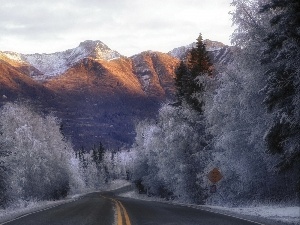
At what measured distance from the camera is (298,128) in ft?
69.4

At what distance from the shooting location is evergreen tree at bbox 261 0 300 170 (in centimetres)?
2014

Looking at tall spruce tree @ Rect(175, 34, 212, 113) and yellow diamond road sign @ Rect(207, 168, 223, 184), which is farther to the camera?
tall spruce tree @ Rect(175, 34, 212, 113)

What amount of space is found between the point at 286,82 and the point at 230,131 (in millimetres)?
11303

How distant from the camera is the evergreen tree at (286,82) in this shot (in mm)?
20141

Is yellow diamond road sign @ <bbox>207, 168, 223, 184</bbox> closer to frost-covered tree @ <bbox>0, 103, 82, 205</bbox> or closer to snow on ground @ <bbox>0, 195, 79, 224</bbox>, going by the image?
snow on ground @ <bbox>0, 195, 79, 224</bbox>

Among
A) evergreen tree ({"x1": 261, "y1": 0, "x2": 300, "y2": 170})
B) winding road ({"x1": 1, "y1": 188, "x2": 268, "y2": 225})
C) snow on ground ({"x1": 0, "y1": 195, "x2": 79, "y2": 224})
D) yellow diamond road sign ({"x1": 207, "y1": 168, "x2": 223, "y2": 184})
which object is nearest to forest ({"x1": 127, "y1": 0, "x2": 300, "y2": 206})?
evergreen tree ({"x1": 261, "y1": 0, "x2": 300, "y2": 170})

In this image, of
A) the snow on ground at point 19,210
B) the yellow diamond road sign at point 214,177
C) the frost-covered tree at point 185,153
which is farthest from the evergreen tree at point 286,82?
the frost-covered tree at point 185,153

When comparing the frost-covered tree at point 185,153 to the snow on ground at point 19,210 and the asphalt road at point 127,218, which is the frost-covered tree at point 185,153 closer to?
the snow on ground at point 19,210

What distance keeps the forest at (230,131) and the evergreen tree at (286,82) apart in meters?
0.04

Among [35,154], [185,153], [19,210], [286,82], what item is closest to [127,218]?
[286,82]

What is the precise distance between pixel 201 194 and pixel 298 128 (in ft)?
87.0

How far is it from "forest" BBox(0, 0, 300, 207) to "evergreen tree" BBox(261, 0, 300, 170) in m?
0.04

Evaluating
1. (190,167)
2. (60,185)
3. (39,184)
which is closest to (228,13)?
(190,167)

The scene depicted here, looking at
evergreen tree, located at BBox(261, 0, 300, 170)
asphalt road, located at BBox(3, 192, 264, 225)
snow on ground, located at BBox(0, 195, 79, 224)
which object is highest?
evergreen tree, located at BBox(261, 0, 300, 170)
